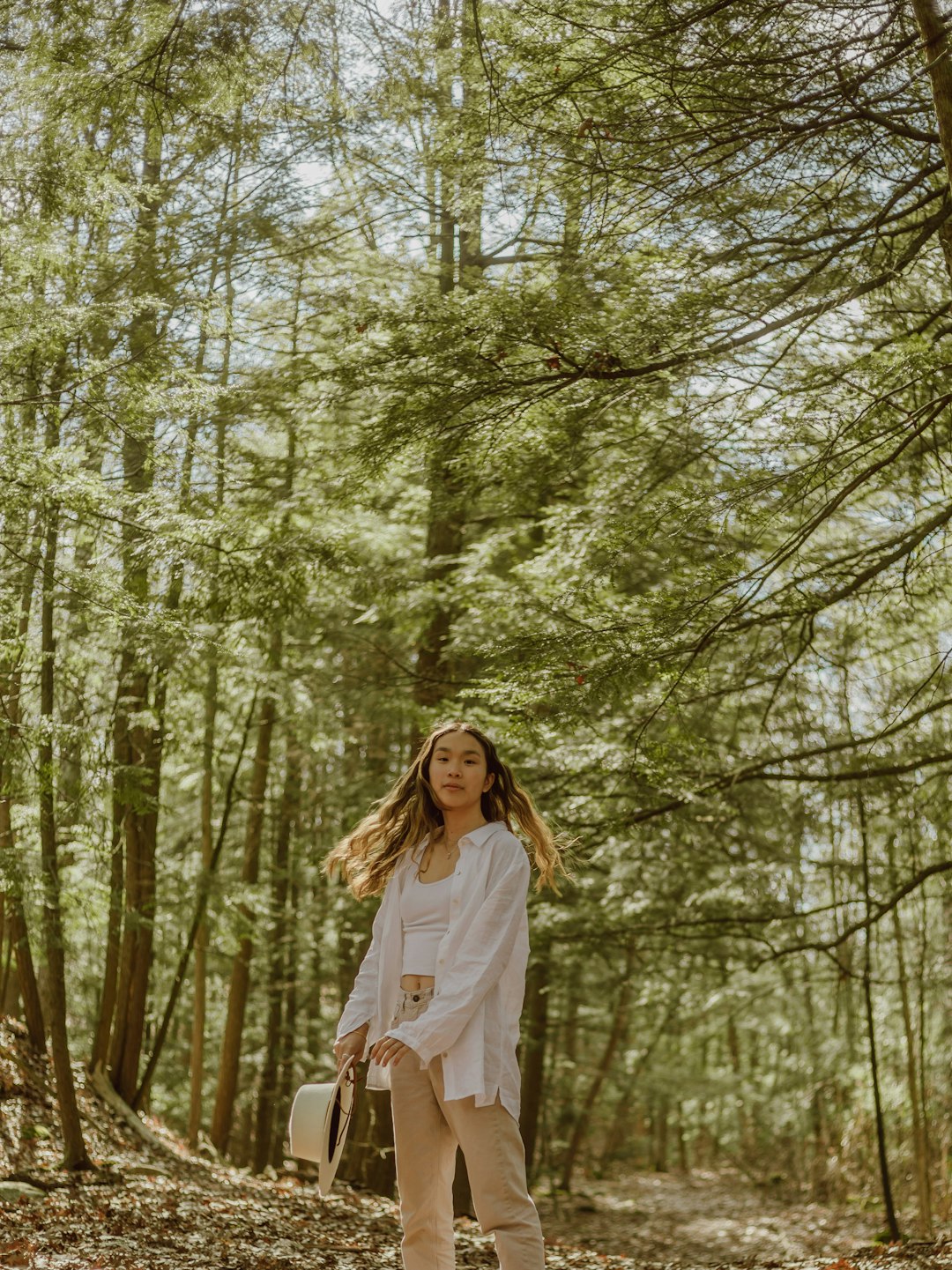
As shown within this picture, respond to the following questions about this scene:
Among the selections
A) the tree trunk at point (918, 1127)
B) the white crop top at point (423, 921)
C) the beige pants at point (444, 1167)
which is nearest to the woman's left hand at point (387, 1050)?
the beige pants at point (444, 1167)

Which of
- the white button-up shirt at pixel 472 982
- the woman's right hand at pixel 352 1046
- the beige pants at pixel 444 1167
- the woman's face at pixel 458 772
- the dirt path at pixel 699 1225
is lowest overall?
the dirt path at pixel 699 1225

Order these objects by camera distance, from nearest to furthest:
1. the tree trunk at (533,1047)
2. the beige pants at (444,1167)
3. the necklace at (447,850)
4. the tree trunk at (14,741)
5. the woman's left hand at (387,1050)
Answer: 1. the beige pants at (444,1167)
2. the woman's left hand at (387,1050)
3. the necklace at (447,850)
4. the tree trunk at (14,741)
5. the tree trunk at (533,1047)

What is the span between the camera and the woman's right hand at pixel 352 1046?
3.58 metres

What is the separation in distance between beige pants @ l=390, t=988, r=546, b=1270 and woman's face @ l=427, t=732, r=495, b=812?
61 centimetres

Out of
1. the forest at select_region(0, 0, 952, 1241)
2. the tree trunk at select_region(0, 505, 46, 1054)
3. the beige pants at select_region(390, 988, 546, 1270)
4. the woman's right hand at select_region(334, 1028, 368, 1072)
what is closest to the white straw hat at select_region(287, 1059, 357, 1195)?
the woman's right hand at select_region(334, 1028, 368, 1072)

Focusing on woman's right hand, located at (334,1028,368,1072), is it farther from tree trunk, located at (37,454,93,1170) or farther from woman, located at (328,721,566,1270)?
tree trunk, located at (37,454,93,1170)

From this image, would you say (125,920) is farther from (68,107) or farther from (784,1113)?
(784,1113)

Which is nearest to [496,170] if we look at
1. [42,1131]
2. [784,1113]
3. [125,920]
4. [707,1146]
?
[125,920]

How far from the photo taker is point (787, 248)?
20.1 ft

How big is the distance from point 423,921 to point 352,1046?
1.44 ft

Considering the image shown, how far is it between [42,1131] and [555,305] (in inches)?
259

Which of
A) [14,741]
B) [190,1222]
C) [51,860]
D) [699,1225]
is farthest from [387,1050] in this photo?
[699,1225]

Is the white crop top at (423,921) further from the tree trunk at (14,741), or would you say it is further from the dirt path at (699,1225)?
the dirt path at (699,1225)

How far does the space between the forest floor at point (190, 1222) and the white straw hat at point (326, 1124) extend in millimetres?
1966
